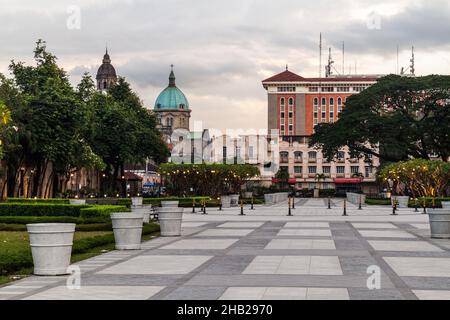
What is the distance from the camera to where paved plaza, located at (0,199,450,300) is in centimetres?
1301

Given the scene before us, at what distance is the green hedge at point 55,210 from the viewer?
103 ft

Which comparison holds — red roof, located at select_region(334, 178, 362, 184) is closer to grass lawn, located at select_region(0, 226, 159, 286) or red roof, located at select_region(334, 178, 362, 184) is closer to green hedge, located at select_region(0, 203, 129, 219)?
green hedge, located at select_region(0, 203, 129, 219)

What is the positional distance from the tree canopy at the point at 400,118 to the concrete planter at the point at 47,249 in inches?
2580

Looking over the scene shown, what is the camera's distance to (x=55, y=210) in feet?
112

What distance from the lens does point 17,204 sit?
3538cm

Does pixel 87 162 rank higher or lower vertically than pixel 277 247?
higher

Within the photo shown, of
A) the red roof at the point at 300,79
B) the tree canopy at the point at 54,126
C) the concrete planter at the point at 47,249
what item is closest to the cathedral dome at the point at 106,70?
the red roof at the point at 300,79

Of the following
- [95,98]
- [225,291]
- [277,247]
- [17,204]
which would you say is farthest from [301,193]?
[225,291]

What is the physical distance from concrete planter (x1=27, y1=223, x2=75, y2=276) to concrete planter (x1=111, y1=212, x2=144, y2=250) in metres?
5.73

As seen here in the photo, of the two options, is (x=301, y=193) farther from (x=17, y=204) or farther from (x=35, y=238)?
(x=35, y=238)

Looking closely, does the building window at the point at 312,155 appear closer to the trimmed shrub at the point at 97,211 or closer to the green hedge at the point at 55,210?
the green hedge at the point at 55,210

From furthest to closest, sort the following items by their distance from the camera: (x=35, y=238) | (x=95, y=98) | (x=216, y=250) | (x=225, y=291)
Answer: (x=95, y=98) → (x=216, y=250) → (x=35, y=238) → (x=225, y=291)
